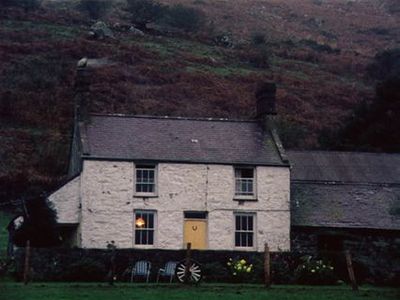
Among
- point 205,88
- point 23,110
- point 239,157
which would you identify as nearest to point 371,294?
point 239,157

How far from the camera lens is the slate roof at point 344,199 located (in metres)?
38.2

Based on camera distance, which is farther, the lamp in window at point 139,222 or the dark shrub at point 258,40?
the dark shrub at point 258,40

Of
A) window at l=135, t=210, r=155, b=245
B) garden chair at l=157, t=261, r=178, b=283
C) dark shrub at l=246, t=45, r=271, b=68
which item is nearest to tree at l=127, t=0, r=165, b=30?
dark shrub at l=246, t=45, r=271, b=68

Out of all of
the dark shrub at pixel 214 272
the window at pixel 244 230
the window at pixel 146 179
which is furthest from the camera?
the window at pixel 244 230

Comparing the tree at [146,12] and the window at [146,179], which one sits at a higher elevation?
the tree at [146,12]

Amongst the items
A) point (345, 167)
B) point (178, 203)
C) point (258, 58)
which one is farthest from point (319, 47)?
point (178, 203)

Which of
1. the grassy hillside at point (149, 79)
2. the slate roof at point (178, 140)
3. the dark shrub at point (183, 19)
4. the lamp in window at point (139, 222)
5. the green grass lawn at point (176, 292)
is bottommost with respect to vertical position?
the green grass lawn at point (176, 292)

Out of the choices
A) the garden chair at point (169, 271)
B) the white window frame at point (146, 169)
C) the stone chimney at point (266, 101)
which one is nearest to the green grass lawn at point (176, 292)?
the garden chair at point (169, 271)

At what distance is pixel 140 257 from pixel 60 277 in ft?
9.70

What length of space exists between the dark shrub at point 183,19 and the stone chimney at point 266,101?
82794 mm

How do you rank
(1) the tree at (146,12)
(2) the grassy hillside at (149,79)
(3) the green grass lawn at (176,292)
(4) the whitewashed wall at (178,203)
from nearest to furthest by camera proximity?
(3) the green grass lawn at (176,292), (4) the whitewashed wall at (178,203), (2) the grassy hillside at (149,79), (1) the tree at (146,12)

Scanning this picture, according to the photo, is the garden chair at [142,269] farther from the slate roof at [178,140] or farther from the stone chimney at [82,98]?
the stone chimney at [82,98]

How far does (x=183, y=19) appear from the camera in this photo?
128375 mm

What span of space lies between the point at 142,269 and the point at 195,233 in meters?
7.90
